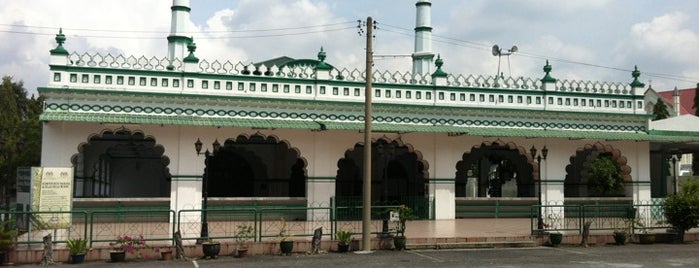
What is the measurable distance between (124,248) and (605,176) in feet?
57.8

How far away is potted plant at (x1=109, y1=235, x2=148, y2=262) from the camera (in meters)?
12.5

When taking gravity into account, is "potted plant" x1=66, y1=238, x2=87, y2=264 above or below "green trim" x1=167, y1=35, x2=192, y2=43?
below

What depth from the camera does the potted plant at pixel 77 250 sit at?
12266 mm

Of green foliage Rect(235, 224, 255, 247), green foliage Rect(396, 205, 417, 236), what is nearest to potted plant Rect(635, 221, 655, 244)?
green foliage Rect(396, 205, 417, 236)

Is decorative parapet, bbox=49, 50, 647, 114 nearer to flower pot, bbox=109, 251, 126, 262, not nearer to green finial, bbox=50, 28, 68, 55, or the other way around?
green finial, bbox=50, 28, 68, 55

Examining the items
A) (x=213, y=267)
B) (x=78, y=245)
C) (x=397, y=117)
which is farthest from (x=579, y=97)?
(x=78, y=245)

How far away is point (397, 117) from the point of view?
66.5 ft

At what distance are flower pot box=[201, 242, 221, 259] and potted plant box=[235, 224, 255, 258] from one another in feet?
1.43

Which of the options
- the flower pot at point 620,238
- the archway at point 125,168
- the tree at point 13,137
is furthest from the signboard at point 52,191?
the tree at point 13,137

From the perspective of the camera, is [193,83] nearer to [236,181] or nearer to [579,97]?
[236,181]

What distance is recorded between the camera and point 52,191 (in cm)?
1432

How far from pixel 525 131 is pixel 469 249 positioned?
7.29m

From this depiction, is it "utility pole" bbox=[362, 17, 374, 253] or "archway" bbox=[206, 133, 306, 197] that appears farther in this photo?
"archway" bbox=[206, 133, 306, 197]

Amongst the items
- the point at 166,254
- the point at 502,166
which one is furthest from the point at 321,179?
the point at 502,166
